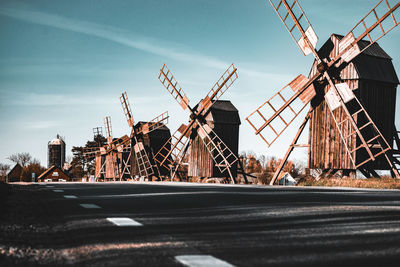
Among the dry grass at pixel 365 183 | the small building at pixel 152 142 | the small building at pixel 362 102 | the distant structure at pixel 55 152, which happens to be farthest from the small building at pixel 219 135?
the distant structure at pixel 55 152

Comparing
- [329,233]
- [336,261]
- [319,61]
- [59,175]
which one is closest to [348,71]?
[319,61]

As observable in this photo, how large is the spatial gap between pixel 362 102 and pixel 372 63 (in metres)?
2.48

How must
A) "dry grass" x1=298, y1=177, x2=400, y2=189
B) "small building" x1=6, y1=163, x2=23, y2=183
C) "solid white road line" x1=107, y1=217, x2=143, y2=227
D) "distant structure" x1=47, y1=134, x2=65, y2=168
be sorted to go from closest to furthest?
"solid white road line" x1=107, y1=217, x2=143, y2=227 < "dry grass" x1=298, y1=177, x2=400, y2=189 < "small building" x1=6, y1=163, x2=23, y2=183 < "distant structure" x1=47, y1=134, x2=65, y2=168

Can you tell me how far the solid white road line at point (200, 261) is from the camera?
2875mm

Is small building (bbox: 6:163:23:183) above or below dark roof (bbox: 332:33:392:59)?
below

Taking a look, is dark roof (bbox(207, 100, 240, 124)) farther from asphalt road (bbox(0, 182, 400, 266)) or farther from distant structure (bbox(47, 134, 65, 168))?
distant structure (bbox(47, 134, 65, 168))

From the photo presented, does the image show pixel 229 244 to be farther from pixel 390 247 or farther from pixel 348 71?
pixel 348 71

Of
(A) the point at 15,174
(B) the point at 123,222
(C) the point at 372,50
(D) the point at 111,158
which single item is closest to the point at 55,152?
(A) the point at 15,174

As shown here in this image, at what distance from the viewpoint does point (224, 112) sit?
109ft

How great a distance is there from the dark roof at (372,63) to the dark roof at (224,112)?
1102 centimetres

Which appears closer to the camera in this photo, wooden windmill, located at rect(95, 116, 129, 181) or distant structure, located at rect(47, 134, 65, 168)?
wooden windmill, located at rect(95, 116, 129, 181)

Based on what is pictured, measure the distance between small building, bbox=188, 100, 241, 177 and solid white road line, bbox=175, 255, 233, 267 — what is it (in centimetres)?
2905

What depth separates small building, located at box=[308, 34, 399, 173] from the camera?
70.7 ft

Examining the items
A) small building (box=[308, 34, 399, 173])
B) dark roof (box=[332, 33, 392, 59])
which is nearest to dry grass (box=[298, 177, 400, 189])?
small building (box=[308, 34, 399, 173])
